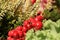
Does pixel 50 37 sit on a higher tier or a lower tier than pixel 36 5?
lower

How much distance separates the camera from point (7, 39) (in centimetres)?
178

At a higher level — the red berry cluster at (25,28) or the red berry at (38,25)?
the red berry cluster at (25,28)

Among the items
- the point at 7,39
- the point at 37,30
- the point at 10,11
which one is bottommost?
the point at 37,30

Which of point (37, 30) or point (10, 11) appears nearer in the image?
point (37, 30)

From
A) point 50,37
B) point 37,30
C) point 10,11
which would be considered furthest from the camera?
point 10,11

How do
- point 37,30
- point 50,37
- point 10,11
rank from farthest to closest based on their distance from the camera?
1. point 10,11
2. point 37,30
3. point 50,37

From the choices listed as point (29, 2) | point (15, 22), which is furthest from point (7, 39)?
point (29, 2)

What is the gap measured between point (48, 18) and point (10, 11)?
26 cm

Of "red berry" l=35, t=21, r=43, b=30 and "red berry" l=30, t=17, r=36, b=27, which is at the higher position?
"red berry" l=30, t=17, r=36, b=27

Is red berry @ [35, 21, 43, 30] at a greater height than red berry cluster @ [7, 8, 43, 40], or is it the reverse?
red berry cluster @ [7, 8, 43, 40]

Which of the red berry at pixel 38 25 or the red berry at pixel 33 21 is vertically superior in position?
the red berry at pixel 33 21

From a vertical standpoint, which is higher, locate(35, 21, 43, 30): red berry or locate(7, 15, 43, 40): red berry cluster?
locate(7, 15, 43, 40): red berry cluster

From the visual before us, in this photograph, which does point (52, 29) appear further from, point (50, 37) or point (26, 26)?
point (26, 26)

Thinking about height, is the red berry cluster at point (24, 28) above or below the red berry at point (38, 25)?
above
